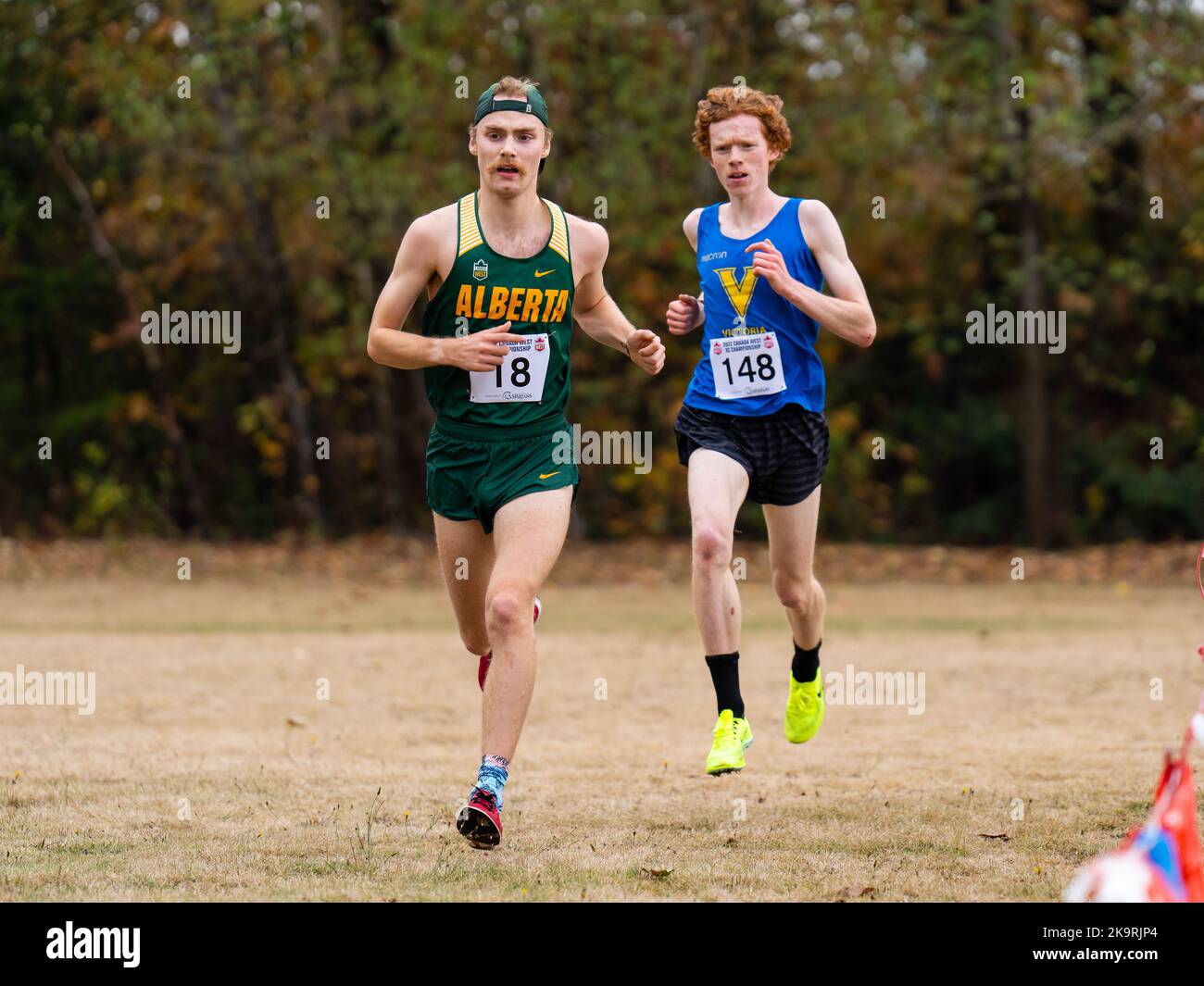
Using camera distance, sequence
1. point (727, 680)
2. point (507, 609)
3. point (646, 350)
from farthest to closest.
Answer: point (727, 680) < point (646, 350) < point (507, 609)

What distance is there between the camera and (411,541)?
21.7m

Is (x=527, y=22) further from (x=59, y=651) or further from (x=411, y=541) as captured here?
(x=59, y=651)

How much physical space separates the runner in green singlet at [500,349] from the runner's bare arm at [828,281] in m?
0.72

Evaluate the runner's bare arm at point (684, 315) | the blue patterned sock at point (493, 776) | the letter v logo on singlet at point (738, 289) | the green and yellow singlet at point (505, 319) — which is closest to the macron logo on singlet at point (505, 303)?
the green and yellow singlet at point (505, 319)

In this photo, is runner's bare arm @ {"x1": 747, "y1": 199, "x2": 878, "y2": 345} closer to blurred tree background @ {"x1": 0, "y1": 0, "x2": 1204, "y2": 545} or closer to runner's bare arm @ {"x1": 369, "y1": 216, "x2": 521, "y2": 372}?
runner's bare arm @ {"x1": 369, "y1": 216, "x2": 521, "y2": 372}

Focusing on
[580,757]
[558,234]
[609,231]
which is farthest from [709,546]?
[609,231]

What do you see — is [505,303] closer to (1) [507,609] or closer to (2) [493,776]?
(1) [507,609]

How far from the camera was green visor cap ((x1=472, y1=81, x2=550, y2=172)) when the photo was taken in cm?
586

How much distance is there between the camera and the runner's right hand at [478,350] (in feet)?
18.7

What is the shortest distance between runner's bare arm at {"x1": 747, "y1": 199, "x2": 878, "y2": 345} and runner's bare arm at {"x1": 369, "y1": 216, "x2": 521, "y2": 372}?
113 centimetres

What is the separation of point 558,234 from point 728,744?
6.63 feet

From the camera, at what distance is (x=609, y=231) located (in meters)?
19.9

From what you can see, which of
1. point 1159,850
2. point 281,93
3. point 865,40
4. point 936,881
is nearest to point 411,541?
point 281,93

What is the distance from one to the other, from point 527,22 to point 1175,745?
13.0 m
